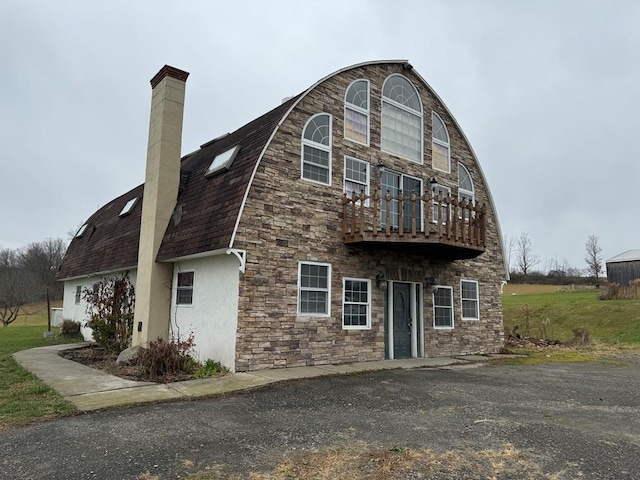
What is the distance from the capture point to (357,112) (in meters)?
12.2

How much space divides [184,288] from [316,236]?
3595mm

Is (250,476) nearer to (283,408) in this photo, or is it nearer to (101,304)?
(283,408)

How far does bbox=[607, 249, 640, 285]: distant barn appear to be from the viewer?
114 ft

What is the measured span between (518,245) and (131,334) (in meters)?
63.2

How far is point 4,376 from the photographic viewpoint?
9.18 m

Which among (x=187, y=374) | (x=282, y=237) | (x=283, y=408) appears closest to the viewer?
(x=283, y=408)

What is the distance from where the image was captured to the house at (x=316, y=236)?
9727mm

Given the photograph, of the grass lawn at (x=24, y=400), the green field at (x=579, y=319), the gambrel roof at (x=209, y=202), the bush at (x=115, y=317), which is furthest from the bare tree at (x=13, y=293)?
the green field at (x=579, y=319)

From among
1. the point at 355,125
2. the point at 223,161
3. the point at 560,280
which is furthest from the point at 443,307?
the point at 560,280

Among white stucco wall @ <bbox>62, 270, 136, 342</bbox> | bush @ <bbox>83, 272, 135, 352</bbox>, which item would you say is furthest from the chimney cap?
white stucco wall @ <bbox>62, 270, 136, 342</bbox>

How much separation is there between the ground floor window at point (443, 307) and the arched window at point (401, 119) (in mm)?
4079

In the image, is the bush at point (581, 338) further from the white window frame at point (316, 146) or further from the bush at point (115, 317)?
the bush at point (115, 317)

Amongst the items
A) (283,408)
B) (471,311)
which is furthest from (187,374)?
(471,311)

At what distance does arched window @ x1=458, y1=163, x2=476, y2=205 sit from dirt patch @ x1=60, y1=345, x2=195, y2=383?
403 inches
